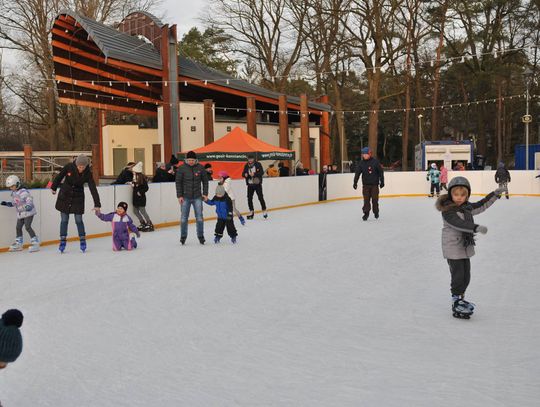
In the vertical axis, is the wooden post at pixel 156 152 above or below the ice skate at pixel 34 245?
above

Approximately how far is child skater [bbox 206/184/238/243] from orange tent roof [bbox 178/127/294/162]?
1147cm

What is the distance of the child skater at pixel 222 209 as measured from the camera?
32.8ft

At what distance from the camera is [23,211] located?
31.6 feet

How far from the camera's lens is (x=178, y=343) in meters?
4.29

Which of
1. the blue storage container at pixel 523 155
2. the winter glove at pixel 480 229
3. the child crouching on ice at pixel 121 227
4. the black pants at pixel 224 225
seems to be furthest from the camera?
the blue storage container at pixel 523 155

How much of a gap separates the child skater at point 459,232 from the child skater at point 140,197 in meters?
8.22

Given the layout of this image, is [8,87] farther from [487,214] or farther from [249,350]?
[249,350]

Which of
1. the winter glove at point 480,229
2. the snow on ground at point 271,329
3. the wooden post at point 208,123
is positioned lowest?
the snow on ground at point 271,329

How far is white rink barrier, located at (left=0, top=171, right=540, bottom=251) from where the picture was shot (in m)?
10.7

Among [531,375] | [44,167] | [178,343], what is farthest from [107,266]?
[44,167]

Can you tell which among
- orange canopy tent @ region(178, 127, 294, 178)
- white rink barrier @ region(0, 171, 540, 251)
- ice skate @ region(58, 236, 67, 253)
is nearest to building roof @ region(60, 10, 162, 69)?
orange canopy tent @ region(178, 127, 294, 178)

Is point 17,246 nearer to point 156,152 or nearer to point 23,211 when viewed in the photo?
point 23,211

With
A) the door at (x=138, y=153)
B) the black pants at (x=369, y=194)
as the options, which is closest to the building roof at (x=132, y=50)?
the door at (x=138, y=153)

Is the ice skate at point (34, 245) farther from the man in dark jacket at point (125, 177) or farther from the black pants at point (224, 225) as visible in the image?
the man in dark jacket at point (125, 177)
